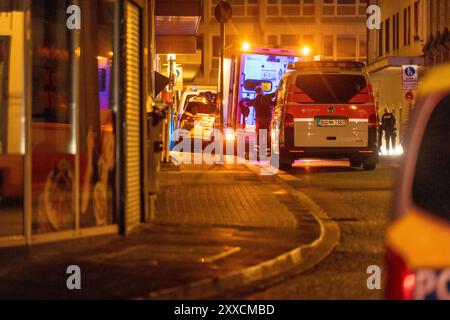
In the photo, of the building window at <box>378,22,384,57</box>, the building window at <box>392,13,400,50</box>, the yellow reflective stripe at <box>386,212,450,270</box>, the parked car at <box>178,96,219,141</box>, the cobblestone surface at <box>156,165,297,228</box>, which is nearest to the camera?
the yellow reflective stripe at <box>386,212,450,270</box>

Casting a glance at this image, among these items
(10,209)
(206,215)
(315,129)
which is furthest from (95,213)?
(315,129)

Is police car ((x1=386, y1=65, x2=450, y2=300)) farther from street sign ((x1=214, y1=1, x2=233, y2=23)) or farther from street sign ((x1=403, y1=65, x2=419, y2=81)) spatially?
street sign ((x1=403, y1=65, x2=419, y2=81))

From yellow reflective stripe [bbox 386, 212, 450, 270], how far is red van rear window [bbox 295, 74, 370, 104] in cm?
1779

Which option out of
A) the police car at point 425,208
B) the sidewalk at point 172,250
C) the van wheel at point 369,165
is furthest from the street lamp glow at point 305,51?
the police car at point 425,208

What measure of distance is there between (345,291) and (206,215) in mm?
5119

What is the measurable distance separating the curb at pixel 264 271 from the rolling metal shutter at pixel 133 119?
229cm

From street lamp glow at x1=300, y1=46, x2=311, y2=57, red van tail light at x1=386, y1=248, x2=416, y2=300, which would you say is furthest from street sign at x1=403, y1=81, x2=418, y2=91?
red van tail light at x1=386, y1=248, x2=416, y2=300

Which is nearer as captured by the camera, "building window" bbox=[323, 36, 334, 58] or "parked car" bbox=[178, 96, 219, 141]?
"parked car" bbox=[178, 96, 219, 141]

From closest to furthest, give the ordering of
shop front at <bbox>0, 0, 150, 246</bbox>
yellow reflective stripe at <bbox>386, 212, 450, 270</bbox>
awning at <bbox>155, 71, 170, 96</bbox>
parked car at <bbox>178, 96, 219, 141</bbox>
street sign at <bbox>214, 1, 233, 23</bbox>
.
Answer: yellow reflective stripe at <bbox>386, 212, 450, 270</bbox>, shop front at <bbox>0, 0, 150, 246</bbox>, awning at <bbox>155, 71, 170, 96</bbox>, street sign at <bbox>214, 1, 233, 23</bbox>, parked car at <bbox>178, 96, 219, 141</bbox>

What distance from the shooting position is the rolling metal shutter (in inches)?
451

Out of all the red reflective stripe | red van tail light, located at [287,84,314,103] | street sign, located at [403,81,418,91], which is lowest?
the red reflective stripe

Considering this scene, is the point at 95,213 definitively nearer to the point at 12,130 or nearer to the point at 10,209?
the point at 10,209

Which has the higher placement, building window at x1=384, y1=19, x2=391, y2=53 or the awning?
building window at x1=384, y1=19, x2=391, y2=53

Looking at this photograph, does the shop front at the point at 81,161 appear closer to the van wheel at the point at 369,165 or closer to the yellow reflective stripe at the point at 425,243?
the yellow reflective stripe at the point at 425,243
